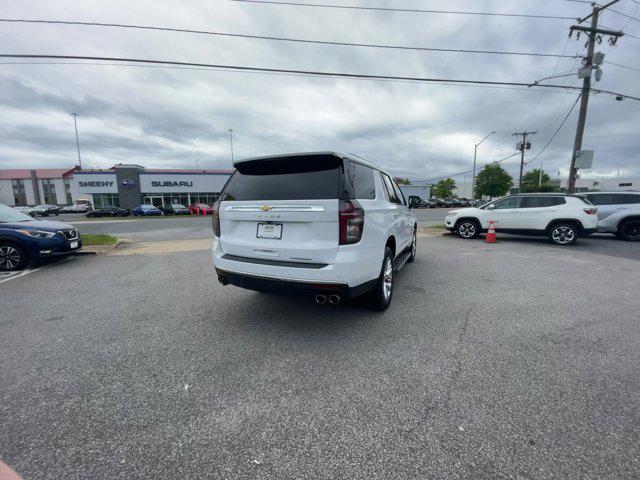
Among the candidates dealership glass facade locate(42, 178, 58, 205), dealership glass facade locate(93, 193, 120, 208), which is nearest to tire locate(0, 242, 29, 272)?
dealership glass facade locate(93, 193, 120, 208)

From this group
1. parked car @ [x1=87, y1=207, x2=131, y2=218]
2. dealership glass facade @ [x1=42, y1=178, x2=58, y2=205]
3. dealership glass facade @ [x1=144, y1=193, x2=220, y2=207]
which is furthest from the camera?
dealership glass facade @ [x1=42, y1=178, x2=58, y2=205]

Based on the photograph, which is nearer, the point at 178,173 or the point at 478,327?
the point at 478,327

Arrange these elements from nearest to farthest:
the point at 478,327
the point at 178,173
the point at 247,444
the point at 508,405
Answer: the point at 247,444, the point at 508,405, the point at 478,327, the point at 178,173

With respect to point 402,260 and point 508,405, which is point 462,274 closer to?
point 402,260

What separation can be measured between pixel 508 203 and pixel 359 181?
916 centimetres

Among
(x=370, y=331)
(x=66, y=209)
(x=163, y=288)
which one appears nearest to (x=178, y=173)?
(x=66, y=209)

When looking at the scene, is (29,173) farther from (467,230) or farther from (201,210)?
(467,230)

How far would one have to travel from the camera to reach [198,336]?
11.1ft

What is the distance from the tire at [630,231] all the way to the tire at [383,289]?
1183cm

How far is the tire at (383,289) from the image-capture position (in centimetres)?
377

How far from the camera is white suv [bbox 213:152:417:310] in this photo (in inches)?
118

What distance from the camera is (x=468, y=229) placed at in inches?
437

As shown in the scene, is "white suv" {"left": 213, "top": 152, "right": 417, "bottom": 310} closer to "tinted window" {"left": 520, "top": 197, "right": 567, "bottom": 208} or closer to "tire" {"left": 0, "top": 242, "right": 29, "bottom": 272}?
"tire" {"left": 0, "top": 242, "right": 29, "bottom": 272}

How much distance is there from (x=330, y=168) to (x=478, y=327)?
2.56m
